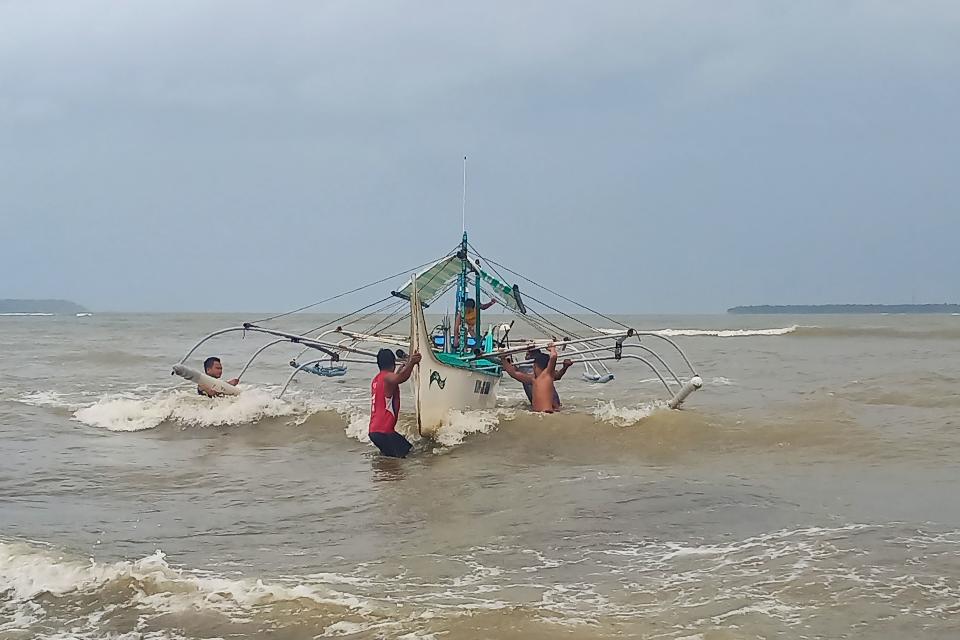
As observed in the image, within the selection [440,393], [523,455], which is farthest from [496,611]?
[440,393]

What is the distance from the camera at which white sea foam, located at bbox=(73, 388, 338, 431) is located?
43.4ft

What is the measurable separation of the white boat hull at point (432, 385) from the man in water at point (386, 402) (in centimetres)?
54

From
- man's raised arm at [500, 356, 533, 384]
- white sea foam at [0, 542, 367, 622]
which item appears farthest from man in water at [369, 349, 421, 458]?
white sea foam at [0, 542, 367, 622]

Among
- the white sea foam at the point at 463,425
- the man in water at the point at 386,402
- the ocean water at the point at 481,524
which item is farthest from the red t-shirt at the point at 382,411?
the white sea foam at the point at 463,425

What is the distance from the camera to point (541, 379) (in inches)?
520

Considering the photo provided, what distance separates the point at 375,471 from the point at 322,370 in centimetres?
517

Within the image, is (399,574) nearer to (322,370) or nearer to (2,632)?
(2,632)

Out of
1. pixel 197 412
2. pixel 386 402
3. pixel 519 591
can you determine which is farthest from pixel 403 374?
pixel 519 591

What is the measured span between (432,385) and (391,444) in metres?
1.21

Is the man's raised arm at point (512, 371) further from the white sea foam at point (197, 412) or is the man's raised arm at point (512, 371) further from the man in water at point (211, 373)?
the man in water at point (211, 373)

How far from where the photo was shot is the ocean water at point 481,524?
4.85 meters

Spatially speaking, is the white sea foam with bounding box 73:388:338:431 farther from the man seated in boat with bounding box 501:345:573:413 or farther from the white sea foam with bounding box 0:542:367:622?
the white sea foam with bounding box 0:542:367:622

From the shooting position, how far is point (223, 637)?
4574 millimetres

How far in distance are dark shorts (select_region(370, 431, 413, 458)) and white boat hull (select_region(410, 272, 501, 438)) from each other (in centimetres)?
78
